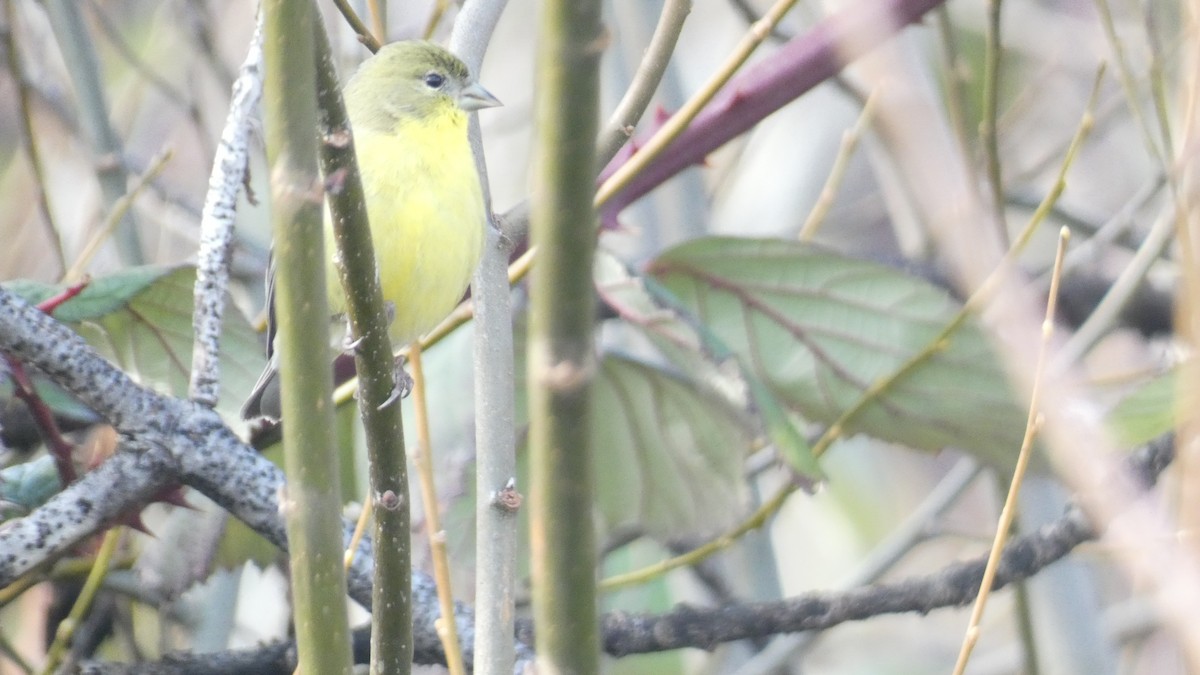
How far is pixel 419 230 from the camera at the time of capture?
76.5 inches

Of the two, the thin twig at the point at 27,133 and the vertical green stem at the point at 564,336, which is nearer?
the vertical green stem at the point at 564,336

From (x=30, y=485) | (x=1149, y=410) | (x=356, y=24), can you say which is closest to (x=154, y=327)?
(x=30, y=485)

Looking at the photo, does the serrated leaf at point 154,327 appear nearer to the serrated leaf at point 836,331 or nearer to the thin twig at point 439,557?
the thin twig at point 439,557

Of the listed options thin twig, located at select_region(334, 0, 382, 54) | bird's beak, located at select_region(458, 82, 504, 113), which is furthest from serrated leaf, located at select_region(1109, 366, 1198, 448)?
thin twig, located at select_region(334, 0, 382, 54)

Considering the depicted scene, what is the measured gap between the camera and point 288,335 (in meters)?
0.90

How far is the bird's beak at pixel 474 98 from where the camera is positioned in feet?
6.37

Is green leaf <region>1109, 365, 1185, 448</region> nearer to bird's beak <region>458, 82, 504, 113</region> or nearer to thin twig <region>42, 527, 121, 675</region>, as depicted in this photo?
bird's beak <region>458, 82, 504, 113</region>

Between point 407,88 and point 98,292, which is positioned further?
point 407,88

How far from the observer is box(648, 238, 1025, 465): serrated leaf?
1933mm

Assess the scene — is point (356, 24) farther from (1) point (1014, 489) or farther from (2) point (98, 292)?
(1) point (1014, 489)

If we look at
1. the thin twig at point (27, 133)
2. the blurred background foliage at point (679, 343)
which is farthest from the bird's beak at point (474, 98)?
the thin twig at point (27, 133)

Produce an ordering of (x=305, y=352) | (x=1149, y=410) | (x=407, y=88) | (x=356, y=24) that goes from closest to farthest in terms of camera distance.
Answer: (x=305, y=352)
(x=356, y=24)
(x=1149, y=410)
(x=407, y=88)

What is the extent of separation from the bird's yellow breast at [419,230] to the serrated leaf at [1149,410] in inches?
35.2

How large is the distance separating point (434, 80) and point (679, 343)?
0.76 meters
